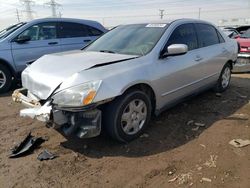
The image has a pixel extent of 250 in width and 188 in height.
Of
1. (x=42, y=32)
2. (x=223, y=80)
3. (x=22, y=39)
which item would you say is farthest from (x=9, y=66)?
(x=223, y=80)

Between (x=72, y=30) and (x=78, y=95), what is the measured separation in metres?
5.34

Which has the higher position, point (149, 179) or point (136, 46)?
point (136, 46)

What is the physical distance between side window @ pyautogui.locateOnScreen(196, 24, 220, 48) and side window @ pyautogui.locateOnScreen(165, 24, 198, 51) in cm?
22

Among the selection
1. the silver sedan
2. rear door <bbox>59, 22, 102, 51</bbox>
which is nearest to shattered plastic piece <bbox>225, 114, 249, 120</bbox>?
the silver sedan

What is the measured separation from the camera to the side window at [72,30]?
26.6 feet

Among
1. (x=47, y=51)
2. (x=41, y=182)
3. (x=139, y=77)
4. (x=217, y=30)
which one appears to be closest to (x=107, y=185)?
(x=41, y=182)

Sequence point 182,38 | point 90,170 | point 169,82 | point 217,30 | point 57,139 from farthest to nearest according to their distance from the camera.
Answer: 1. point 217,30
2. point 182,38
3. point 169,82
4. point 57,139
5. point 90,170

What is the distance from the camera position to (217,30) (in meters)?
6.23

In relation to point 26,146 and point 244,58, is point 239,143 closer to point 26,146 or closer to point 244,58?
point 26,146

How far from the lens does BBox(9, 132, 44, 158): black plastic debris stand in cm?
376

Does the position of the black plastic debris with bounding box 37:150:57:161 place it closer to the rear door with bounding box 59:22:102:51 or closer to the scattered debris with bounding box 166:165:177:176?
the scattered debris with bounding box 166:165:177:176

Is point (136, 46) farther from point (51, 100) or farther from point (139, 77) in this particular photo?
point (51, 100)

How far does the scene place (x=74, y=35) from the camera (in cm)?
829

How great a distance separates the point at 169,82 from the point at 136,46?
75 cm
